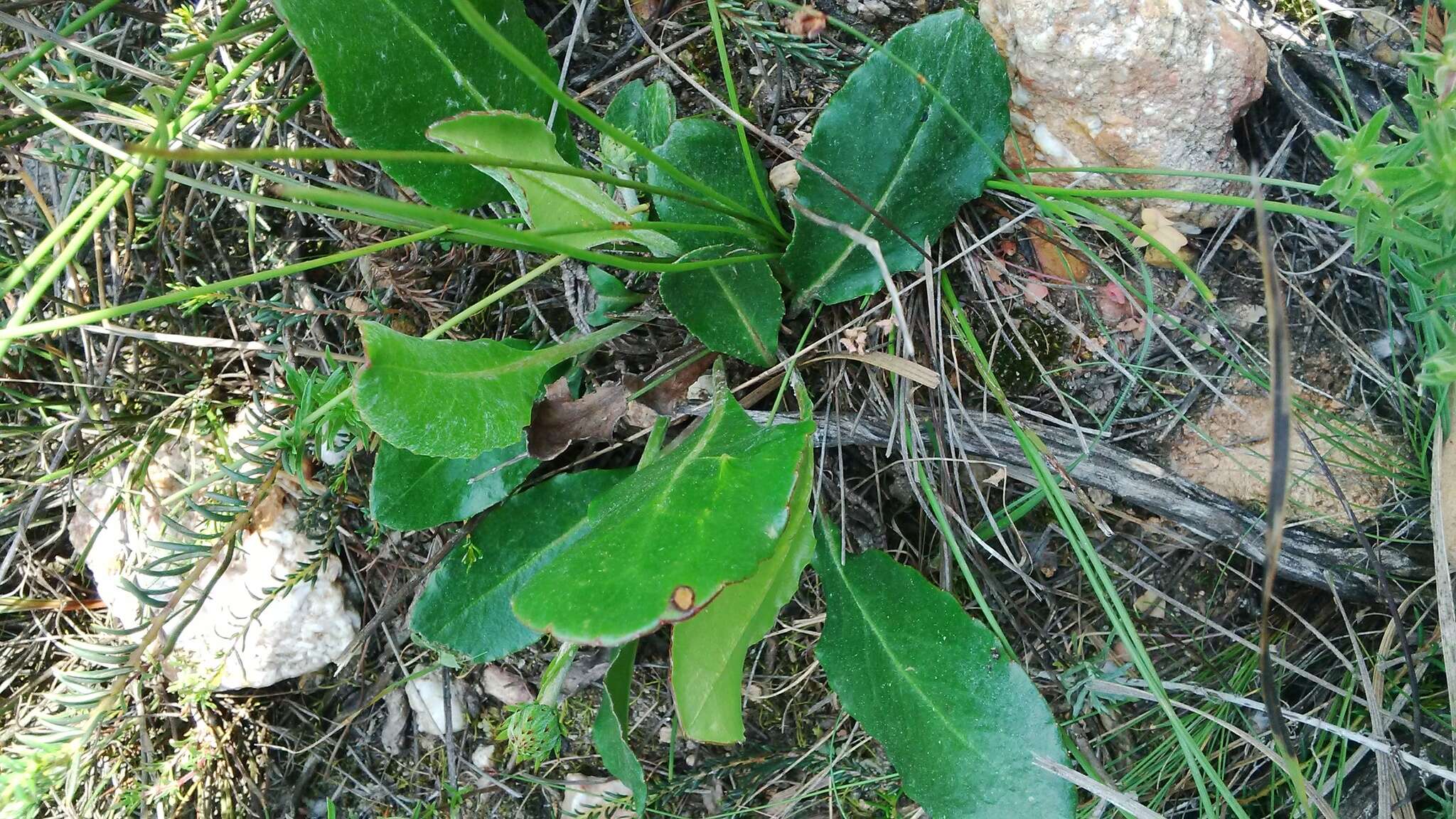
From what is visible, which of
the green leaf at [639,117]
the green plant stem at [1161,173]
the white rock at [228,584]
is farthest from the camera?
the white rock at [228,584]

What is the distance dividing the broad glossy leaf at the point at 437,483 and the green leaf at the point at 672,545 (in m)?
0.20

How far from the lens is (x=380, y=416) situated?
80 cm

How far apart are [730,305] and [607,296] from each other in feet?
0.48

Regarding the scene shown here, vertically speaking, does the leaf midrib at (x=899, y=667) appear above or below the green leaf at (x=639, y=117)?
below

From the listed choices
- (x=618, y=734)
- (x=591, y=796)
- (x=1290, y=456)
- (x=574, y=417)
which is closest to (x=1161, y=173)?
(x=1290, y=456)

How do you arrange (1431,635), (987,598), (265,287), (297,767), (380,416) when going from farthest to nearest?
1. (297,767)
2. (265,287)
3. (987,598)
4. (1431,635)
5. (380,416)

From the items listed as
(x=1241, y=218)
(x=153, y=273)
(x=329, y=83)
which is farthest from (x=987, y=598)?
(x=153, y=273)

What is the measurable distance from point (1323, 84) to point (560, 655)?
1.07 meters

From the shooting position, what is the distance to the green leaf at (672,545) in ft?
2.33

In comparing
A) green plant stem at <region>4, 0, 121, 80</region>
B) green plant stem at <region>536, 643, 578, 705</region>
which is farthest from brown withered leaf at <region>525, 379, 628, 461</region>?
green plant stem at <region>4, 0, 121, 80</region>

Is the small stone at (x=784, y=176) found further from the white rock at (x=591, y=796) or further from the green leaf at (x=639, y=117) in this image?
the white rock at (x=591, y=796)

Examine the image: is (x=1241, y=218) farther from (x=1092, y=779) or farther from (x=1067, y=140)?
(x=1092, y=779)

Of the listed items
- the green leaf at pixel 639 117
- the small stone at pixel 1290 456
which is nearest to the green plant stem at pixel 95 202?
the green leaf at pixel 639 117

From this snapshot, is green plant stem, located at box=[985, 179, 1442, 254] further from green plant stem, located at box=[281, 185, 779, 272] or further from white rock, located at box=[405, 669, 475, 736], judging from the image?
white rock, located at box=[405, 669, 475, 736]
